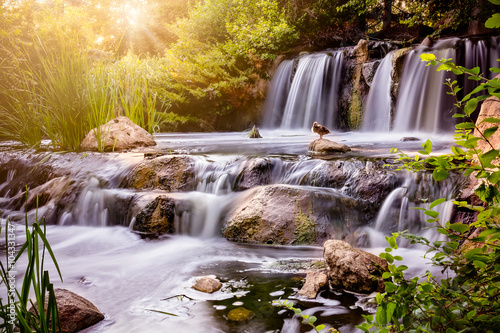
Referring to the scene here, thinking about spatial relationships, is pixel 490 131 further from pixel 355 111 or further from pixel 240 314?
pixel 355 111

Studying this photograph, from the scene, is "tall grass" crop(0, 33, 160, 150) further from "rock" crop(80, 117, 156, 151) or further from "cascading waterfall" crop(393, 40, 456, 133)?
"cascading waterfall" crop(393, 40, 456, 133)

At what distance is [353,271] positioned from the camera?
2699 millimetres

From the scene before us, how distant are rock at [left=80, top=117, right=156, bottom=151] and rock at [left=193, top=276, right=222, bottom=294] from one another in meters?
4.56

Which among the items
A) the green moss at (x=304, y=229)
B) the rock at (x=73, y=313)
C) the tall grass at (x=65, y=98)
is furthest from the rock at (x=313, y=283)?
the tall grass at (x=65, y=98)

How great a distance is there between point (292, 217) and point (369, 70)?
7.91m

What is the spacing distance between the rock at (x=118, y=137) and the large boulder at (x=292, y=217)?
11.8ft

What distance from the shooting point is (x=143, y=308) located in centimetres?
265

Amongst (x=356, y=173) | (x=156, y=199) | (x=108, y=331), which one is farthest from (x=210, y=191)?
(x=108, y=331)

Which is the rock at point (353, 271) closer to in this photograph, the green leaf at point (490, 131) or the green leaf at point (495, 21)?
the green leaf at point (490, 131)

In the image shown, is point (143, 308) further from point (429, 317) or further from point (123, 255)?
point (429, 317)

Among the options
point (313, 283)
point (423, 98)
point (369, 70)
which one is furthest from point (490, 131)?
point (369, 70)

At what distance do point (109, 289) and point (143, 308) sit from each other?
54 cm

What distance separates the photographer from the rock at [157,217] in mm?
4445

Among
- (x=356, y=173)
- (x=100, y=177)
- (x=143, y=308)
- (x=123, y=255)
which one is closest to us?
(x=143, y=308)
